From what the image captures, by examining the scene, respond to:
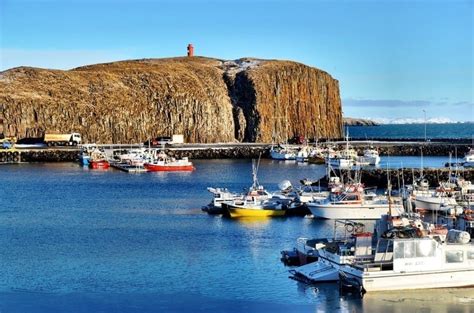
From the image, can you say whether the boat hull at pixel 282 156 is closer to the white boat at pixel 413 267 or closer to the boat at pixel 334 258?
the boat at pixel 334 258

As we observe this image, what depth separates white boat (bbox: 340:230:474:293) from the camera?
31859 mm

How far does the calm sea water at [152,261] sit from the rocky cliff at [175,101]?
66.3m

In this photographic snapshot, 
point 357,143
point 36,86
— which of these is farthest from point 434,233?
point 36,86

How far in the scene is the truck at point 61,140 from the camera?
129125 mm

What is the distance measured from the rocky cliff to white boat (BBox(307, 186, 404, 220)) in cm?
8829

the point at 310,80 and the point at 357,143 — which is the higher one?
the point at 310,80

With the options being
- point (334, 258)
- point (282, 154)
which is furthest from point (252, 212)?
point (282, 154)

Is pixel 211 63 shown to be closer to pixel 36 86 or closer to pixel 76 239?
pixel 36 86

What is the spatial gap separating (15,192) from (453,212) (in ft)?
132

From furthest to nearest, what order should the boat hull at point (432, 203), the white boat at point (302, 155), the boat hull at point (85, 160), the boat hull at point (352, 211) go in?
the white boat at point (302, 155) < the boat hull at point (85, 160) < the boat hull at point (432, 203) < the boat hull at point (352, 211)

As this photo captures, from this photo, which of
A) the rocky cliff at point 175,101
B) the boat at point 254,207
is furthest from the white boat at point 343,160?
the rocky cliff at point 175,101

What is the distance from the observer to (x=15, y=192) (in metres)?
71.9

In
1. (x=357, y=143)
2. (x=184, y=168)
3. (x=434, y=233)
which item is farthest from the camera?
(x=357, y=143)

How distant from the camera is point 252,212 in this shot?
53.7m
